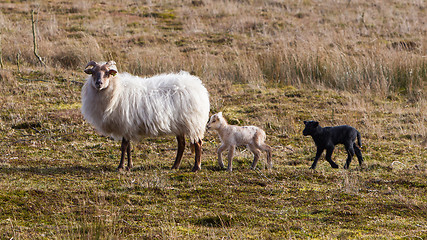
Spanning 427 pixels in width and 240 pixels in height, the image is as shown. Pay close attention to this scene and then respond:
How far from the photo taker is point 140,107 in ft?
30.8

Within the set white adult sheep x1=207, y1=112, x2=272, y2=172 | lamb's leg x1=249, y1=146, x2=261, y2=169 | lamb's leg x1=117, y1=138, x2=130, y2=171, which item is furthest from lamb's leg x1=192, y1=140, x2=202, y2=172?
lamb's leg x1=117, y1=138, x2=130, y2=171

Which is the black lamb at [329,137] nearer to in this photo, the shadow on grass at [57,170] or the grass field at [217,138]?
the grass field at [217,138]

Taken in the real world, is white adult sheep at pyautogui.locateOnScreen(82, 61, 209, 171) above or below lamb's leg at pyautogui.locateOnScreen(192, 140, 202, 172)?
above

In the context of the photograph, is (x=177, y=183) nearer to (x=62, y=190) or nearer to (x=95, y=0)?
(x=62, y=190)

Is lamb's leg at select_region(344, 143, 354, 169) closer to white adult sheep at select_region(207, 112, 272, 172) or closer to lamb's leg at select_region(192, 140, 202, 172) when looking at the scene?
white adult sheep at select_region(207, 112, 272, 172)

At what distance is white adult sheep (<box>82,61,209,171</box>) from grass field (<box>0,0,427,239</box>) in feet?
2.10

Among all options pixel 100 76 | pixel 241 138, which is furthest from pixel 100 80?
pixel 241 138

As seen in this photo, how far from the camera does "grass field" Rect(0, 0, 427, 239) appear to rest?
268 inches

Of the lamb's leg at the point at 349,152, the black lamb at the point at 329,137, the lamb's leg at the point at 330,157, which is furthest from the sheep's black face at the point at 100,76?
the lamb's leg at the point at 349,152

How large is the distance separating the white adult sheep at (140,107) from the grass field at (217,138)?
64 centimetres

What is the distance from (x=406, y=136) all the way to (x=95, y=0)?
2255 cm

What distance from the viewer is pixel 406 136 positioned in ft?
39.9

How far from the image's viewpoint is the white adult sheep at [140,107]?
30.6ft

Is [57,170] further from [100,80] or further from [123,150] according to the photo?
[100,80]
